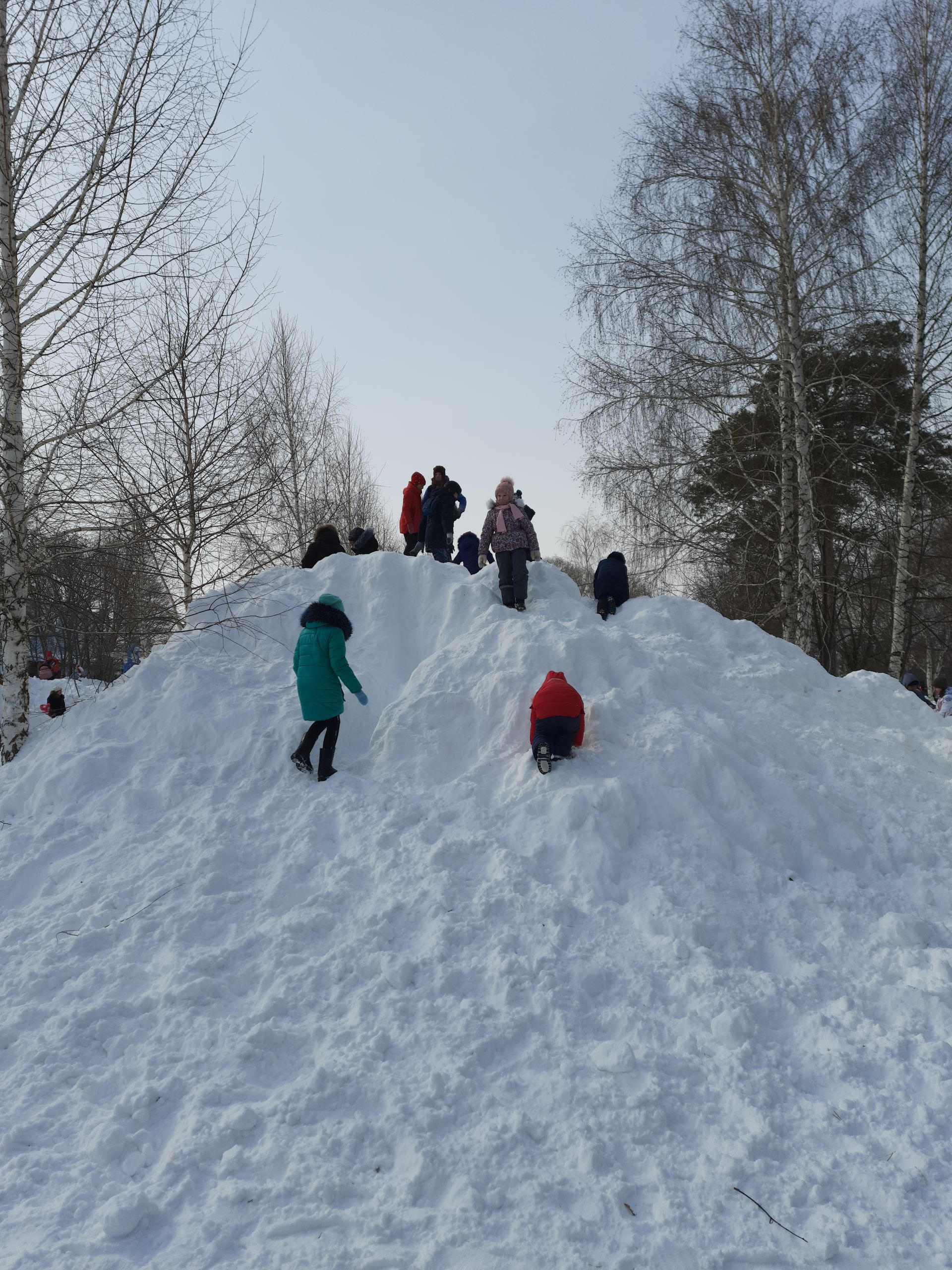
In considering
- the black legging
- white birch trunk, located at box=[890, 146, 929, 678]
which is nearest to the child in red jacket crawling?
the black legging

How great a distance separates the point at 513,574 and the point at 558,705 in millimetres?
2482

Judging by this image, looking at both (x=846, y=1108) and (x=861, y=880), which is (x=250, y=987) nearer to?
(x=846, y=1108)

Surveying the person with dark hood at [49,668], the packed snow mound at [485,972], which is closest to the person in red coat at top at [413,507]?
the packed snow mound at [485,972]

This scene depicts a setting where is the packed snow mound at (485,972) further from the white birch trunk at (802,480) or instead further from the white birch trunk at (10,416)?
the white birch trunk at (802,480)

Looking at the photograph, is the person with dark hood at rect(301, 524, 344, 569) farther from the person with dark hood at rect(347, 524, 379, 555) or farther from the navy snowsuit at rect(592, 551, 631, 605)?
the navy snowsuit at rect(592, 551, 631, 605)

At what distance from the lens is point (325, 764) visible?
5605 mm

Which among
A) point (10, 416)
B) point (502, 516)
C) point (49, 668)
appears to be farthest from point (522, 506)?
point (49, 668)

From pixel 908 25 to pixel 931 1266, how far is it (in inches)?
553

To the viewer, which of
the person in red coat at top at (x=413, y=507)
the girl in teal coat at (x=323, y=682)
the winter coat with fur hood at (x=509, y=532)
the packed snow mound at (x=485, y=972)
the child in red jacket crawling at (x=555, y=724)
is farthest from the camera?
the person in red coat at top at (x=413, y=507)

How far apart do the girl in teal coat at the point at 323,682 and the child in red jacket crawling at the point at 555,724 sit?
4.71ft

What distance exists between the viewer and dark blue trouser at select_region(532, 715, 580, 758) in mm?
5266

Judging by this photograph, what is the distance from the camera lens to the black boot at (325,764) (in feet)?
18.4

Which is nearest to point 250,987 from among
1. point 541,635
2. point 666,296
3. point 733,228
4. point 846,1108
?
point 846,1108

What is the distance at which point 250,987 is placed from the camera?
3.82 m
